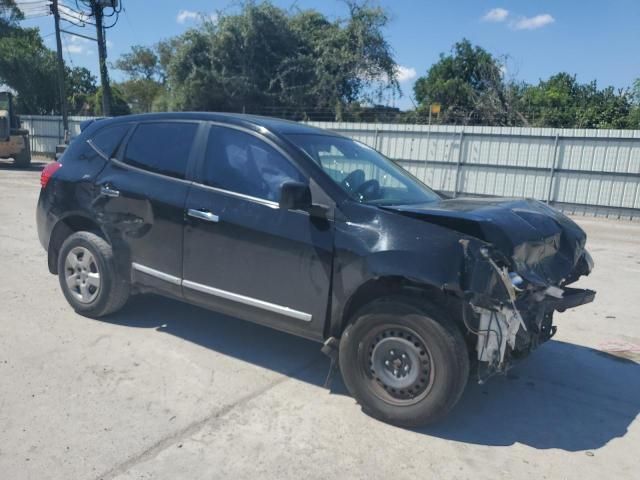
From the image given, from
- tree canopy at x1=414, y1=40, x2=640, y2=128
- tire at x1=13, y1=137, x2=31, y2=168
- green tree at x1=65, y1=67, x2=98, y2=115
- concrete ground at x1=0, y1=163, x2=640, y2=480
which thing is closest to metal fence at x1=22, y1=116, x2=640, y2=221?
tree canopy at x1=414, y1=40, x2=640, y2=128

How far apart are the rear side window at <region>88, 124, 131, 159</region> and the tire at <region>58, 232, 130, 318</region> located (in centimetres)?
75

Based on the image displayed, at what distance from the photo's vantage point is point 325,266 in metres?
3.63

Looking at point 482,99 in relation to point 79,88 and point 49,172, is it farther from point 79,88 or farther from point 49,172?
point 79,88

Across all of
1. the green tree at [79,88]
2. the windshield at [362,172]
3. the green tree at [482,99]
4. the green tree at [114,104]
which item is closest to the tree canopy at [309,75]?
the green tree at [482,99]

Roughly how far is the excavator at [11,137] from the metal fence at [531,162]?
533 inches

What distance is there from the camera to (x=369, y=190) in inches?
159

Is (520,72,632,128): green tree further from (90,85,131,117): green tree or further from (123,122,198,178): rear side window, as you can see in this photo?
(90,85,131,117): green tree

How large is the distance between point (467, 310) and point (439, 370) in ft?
1.28

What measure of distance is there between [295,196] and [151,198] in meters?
1.48

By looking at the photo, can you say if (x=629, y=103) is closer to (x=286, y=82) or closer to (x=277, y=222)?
(x=286, y=82)

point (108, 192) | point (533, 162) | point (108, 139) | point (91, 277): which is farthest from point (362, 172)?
point (533, 162)

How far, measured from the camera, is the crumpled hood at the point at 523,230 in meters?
3.28

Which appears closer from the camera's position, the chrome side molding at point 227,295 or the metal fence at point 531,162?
the chrome side molding at point 227,295

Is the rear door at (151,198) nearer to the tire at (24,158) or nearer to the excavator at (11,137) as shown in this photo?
the excavator at (11,137)
